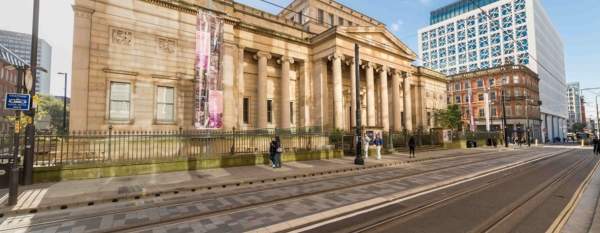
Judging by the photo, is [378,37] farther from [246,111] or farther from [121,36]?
[121,36]

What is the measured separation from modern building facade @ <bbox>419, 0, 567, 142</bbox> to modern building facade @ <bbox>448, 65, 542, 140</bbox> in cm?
335

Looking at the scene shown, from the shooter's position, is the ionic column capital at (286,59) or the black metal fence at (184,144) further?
the ionic column capital at (286,59)

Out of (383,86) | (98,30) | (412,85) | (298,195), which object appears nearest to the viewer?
(298,195)

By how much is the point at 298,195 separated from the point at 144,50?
1428 cm

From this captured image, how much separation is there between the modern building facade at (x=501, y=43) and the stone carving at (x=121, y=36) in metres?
69.0

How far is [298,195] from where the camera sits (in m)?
7.44

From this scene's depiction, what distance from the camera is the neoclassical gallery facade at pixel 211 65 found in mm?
14492

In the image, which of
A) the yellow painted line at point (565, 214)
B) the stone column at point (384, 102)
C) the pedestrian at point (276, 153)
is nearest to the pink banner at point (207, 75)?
the pedestrian at point (276, 153)

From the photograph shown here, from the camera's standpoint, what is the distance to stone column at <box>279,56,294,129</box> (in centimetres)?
2317

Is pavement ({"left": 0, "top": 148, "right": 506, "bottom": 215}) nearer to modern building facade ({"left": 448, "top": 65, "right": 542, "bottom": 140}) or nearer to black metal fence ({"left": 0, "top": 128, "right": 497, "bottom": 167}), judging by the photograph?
black metal fence ({"left": 0, "top": 128, "right": 497, "bottom": 167})

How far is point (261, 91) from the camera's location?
2231 centimetres

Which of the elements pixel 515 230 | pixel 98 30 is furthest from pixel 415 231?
pixel 98 30

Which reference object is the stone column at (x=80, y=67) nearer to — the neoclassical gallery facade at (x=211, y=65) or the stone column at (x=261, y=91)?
the neoclassical gallery facade at (x=211, y=65)

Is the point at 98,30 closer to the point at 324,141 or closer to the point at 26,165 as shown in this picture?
A: the point at 26,165
